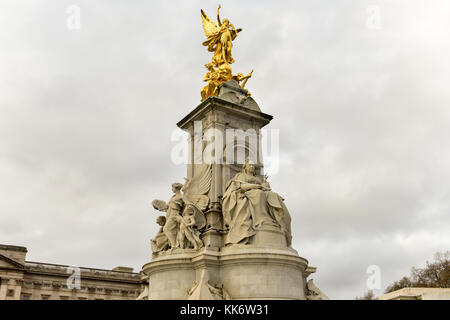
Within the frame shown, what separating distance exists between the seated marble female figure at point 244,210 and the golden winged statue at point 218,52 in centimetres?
516

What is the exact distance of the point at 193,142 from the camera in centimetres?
2091

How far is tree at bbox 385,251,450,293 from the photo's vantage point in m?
45.7

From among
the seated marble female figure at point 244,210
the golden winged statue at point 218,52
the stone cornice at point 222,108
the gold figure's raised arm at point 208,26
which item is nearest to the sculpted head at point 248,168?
the seated marble female figure at point 244,210

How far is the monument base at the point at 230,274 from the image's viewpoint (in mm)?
15883

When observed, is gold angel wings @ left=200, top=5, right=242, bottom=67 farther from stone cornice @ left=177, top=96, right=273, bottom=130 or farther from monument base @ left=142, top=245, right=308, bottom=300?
monument base @ left=142, top=245, right=308, bottom=300

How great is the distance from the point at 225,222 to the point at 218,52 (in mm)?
8162

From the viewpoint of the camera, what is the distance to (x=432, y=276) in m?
48.2

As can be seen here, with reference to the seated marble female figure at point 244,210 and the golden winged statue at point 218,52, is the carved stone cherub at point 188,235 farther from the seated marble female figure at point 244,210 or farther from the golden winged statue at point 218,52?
the golden winged statue at point 218,52

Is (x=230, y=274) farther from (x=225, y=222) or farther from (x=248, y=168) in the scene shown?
(x=248, y=168)

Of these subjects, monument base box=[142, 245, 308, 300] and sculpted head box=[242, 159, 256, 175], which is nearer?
monument base box=[142, 245, 308, 300]

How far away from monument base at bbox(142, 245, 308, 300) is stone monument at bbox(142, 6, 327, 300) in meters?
0.03

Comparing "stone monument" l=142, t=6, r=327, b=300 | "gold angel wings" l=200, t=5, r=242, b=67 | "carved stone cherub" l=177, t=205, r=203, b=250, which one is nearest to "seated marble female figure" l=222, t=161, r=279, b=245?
"stone monument" l=142, t=6, r=327, b=300
